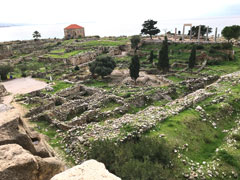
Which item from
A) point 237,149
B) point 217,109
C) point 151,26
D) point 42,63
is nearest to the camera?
point 237,149

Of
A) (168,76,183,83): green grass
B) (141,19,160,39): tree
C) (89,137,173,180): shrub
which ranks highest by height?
(141,19,160,39): tree

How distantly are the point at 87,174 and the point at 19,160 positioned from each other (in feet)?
8.87

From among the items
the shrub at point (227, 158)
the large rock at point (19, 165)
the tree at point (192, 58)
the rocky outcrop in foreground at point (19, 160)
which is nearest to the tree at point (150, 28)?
the tree at point (192, 58)

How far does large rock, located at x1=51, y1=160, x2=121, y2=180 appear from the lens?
505cm

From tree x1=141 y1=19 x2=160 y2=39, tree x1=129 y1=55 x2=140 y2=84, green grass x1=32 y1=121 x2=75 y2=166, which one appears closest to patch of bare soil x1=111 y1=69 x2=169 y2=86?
tree x1=129 y1=55 x2=140 y2=84

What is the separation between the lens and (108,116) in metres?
18.3

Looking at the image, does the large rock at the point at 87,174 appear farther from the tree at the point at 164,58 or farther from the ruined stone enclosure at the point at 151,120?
the tree at the point at 164,58

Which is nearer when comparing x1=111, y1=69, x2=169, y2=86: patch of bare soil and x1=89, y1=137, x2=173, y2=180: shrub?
x1=89, y1=137, x2=173, y2=180: shrub

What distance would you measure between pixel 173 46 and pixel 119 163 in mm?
46706

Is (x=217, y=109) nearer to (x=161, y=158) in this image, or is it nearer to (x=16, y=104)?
(x=161, y=158)

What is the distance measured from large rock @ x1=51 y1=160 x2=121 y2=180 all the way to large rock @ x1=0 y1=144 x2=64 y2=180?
6.12 ft

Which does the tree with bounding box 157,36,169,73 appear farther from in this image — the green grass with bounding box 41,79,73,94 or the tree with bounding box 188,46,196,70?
the green grass with bounding box 41,79,73,94

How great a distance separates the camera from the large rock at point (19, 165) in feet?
19.3

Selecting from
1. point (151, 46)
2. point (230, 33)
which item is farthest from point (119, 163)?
point (151, 46)
